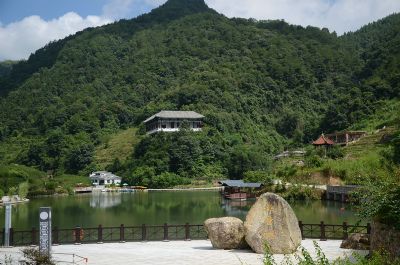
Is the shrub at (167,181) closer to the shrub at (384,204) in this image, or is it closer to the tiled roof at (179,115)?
the tiled roof at (179,115)

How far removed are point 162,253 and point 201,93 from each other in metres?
107

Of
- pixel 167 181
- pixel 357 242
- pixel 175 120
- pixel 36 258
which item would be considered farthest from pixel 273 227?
pixel 175 120

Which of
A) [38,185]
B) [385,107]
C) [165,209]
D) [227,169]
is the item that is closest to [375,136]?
[385,107]

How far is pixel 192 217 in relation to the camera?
42375 millimetres

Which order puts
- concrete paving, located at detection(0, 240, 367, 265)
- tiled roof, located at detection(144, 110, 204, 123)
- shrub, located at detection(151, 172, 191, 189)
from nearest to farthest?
Result: concrete paving, located at detection(0, 240, 367, 265), shrub, located at detection(151, 172, 191, 189), tiled roof, located at detection(144, 110, 204, 123)

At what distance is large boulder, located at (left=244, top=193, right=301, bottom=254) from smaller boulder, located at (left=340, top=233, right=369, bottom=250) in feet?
7.53

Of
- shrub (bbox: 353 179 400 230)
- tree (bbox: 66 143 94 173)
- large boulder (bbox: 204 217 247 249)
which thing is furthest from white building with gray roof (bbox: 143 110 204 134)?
shrub (bbox: 353 179 400 230)

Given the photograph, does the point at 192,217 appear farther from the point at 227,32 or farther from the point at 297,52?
the point at 227,32

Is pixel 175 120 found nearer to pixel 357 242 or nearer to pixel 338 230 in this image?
pixel 338 230

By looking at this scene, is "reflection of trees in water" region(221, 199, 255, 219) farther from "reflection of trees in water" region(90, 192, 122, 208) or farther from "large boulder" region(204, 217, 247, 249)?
"large boulder" region(204, 217, 247, 249)

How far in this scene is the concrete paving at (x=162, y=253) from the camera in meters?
17.7

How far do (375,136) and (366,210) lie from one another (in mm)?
59104

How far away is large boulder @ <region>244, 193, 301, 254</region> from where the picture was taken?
18594 mm

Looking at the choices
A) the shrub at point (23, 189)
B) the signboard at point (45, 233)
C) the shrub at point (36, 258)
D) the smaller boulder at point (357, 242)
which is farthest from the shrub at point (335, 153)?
the shrub at point (36, 258)
